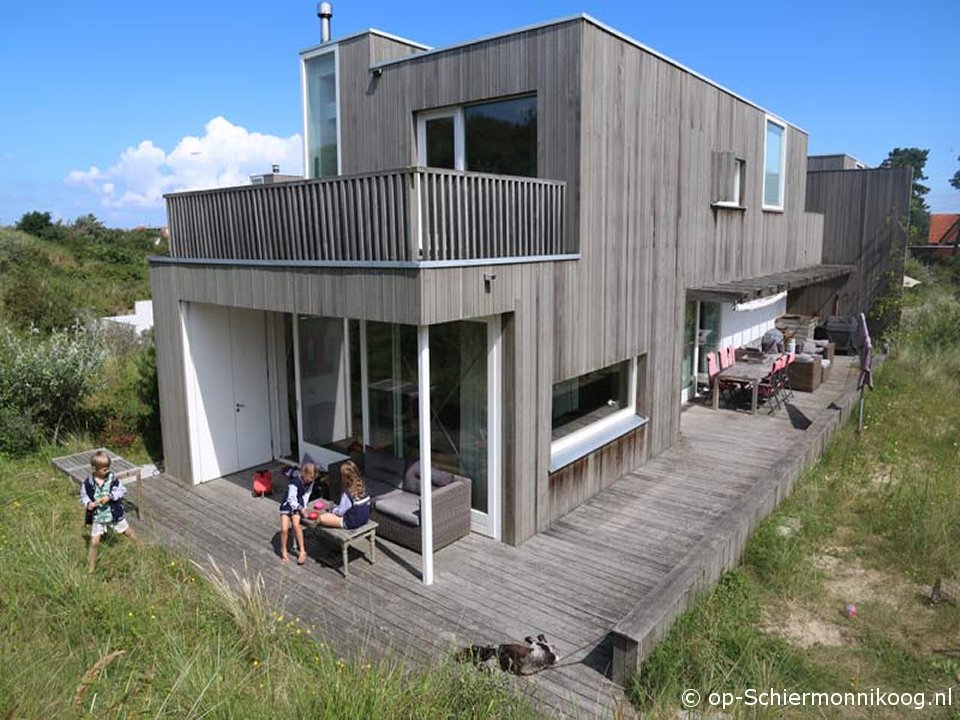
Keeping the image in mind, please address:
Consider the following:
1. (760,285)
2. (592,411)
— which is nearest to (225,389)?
(592,411)

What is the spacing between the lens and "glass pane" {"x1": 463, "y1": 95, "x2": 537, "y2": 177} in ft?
25.7

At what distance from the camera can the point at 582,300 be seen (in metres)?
7.75

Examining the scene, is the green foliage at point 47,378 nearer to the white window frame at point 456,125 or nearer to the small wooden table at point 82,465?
the small wooden table at point 82,465

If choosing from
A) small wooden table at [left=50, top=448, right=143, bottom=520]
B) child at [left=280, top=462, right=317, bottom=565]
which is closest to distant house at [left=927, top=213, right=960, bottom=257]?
child at [left=280, top=462, right=317, bottom=565]

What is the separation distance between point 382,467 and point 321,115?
5.41 m

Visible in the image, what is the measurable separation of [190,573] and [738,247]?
34.4 feet

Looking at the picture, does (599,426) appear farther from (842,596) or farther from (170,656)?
(170,656)

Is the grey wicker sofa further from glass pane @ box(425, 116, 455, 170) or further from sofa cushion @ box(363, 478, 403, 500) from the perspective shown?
glass pane @ box(425, 116, 455, 170)

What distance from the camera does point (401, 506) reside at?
712 centimetres

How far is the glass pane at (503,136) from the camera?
7.84 metres

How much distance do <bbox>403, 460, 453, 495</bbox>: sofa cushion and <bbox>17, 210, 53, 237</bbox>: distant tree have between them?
34.9m

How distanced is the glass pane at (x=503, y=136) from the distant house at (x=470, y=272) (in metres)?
0.03

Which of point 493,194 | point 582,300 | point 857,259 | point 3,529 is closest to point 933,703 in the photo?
point 582,300

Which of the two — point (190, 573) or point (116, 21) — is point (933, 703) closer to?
point (190, 573)
